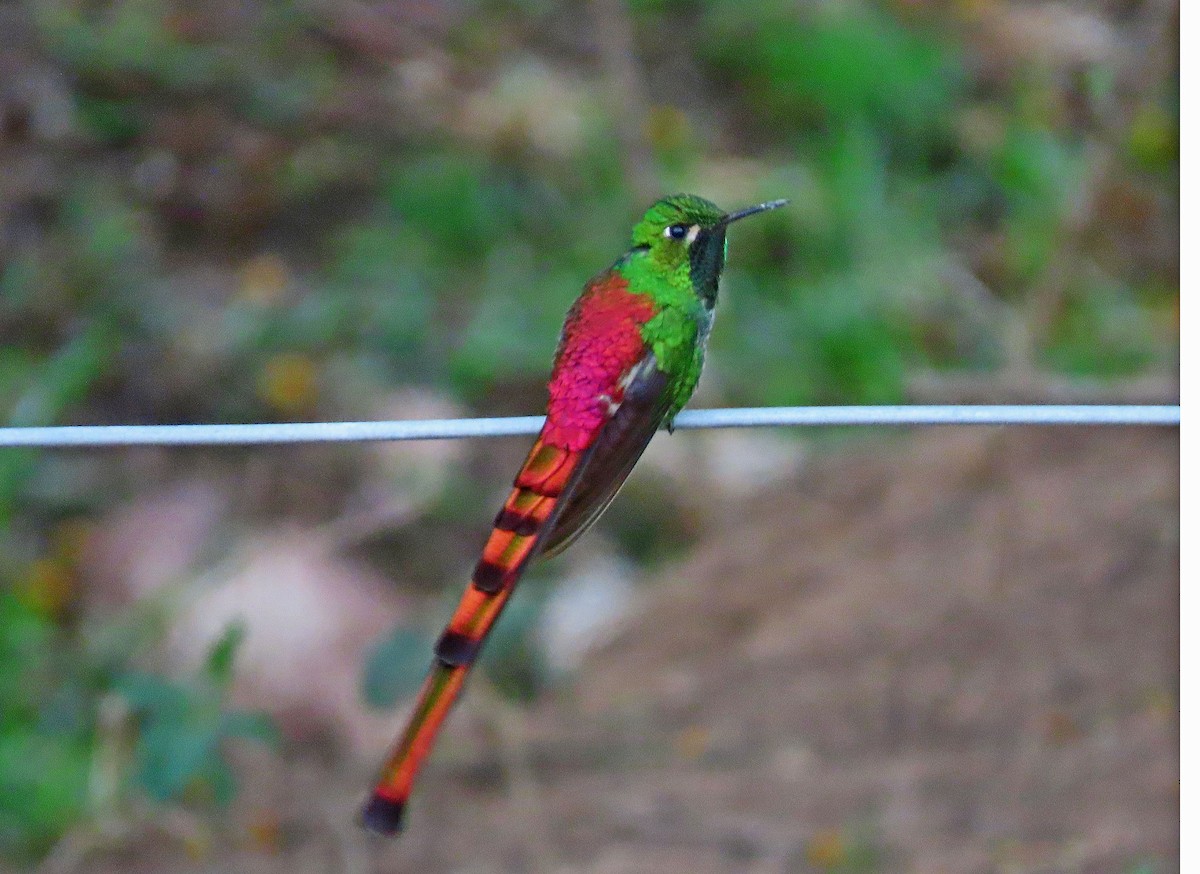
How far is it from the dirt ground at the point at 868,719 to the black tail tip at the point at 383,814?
1663 millimetres

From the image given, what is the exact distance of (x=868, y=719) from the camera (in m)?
3.91

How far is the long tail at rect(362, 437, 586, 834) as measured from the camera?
1981mm

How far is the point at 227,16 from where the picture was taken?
20.1ft

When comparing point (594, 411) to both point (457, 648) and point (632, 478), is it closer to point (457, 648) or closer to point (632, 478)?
point (457, 648)

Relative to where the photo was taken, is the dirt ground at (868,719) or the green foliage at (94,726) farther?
the dirt ground at (868,719)

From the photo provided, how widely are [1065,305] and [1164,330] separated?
13.6 inches

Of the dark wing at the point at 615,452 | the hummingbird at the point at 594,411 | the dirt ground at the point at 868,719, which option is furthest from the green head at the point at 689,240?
the dirt ground at the point at 868,719

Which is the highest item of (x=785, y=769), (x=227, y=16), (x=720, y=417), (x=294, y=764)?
(x=720, y=417)

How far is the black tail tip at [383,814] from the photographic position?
77.4 inches

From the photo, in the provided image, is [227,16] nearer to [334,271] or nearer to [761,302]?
[334,271]

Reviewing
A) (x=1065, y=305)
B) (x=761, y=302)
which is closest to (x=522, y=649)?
(x=761, y=302)

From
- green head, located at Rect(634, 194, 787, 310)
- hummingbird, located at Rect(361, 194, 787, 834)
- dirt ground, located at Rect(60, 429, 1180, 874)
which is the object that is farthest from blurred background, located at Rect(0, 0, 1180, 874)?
green head, located at Rect(634, 194, 787, 310)

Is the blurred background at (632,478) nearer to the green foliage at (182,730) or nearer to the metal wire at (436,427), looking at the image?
the green foliage at (182,730)

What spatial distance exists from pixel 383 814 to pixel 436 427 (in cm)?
51
